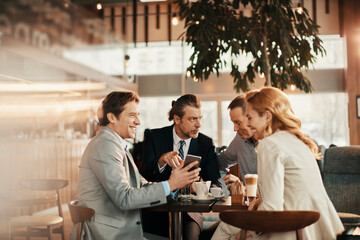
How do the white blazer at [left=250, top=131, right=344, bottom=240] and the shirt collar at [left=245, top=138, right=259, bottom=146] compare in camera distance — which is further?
the shirt collar at [left=245, top=138, right=259, bottom=146]

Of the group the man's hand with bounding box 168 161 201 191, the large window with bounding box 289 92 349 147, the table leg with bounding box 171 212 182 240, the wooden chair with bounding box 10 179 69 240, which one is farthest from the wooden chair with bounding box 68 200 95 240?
the large window with bounding box 289 92 349 147

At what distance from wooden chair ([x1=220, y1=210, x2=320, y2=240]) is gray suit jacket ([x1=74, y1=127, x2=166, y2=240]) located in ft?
1.46

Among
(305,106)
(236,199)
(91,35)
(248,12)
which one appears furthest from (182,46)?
(236,199)

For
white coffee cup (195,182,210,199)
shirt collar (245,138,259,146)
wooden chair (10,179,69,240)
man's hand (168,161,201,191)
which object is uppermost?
shirt collar (245,138,259,146)

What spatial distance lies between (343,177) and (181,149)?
2.09 meters

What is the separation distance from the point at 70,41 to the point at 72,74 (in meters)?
0.62

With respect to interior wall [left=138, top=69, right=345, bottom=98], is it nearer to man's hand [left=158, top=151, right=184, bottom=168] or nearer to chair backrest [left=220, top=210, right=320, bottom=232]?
man's hand [left=158, top=151, right=184, bottom=168]

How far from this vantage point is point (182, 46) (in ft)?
34.7

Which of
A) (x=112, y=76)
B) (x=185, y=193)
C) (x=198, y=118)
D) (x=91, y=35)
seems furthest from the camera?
(x=112, y=76)

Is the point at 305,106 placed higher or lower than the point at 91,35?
lower

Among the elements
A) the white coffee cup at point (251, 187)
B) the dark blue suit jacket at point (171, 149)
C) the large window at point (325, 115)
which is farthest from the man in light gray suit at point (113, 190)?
the large window at point (325, 115)

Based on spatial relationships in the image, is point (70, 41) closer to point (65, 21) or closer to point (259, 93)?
point (65, 21)

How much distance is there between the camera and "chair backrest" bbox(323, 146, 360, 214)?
4129 mm

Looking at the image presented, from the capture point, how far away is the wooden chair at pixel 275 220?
5.80 ft
